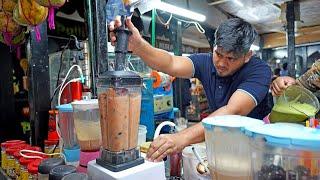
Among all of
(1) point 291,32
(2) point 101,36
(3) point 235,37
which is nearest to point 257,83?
(3) point 235,37

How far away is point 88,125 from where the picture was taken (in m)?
1.26

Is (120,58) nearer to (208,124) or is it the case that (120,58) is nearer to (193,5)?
(208,124)

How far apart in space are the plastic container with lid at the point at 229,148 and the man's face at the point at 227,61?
31.1 inches

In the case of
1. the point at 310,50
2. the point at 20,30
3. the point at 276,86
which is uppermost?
the point at 310,50

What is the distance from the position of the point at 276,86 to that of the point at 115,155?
3.27 ft

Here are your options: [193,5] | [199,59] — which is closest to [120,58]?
[199,59]

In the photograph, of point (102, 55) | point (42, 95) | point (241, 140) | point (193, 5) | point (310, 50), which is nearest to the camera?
point (241, 140)

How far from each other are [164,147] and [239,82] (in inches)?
32.6

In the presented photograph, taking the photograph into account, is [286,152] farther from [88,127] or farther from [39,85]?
[39,85]

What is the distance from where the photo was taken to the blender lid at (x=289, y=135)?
2.04ft

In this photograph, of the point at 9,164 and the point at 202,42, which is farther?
the point at 202,42

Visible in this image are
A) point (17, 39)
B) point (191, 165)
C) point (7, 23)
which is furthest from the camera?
point (17, 39)

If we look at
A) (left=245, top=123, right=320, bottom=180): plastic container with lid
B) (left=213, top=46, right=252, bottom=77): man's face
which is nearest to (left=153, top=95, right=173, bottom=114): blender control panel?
(left=213, top=46, right=252, bottom=77): man's face

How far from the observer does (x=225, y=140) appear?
0.86 metres
